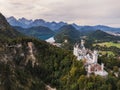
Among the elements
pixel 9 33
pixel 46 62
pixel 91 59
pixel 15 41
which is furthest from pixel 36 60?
pixel 9 33

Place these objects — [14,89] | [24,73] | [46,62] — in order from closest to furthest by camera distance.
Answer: [14,89] → [24,73] → [46,62]

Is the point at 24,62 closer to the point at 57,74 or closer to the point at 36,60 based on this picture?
the point at 36,60

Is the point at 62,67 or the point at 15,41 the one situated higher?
the point at 15,41

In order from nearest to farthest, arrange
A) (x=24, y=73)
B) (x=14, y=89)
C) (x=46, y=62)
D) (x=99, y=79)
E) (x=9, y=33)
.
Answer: (x=99, y=79) < (x=14, y=89) < (x=24, y=73) < (x=46, y=62) < (x=9, y=33)

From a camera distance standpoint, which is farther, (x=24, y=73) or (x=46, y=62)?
(x=46, y=62)

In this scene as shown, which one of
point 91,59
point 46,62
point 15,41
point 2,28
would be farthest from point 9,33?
point 91,59

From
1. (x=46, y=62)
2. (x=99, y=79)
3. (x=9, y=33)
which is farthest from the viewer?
(x=9, y=33)

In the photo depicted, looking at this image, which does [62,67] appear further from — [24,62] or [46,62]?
[24,62]

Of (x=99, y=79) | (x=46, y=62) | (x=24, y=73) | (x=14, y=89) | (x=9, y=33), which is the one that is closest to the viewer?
(x=99, y=79)

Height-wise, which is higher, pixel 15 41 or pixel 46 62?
pixel 15 41
